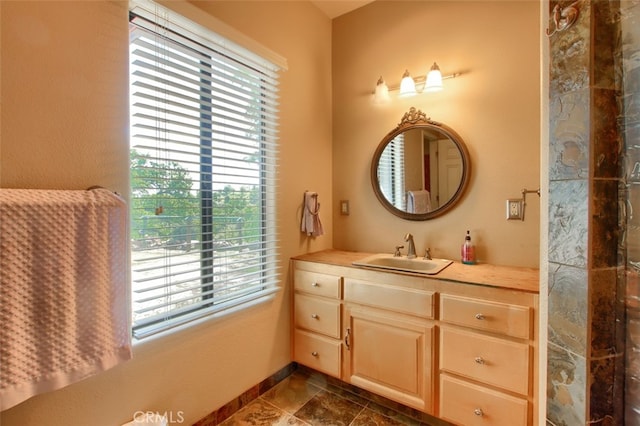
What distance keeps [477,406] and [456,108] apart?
173cm

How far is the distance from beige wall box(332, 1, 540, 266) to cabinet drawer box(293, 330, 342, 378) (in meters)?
0.77

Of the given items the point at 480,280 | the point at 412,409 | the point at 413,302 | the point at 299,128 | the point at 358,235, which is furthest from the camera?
the point at 358,235

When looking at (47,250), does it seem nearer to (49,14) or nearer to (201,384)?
(49,14)

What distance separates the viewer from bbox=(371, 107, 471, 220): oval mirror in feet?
6.55

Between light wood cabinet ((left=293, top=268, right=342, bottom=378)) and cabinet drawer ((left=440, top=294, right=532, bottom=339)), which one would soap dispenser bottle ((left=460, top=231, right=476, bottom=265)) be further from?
light wood cabinet ((left=293, top=268, right=342, bottom=378))

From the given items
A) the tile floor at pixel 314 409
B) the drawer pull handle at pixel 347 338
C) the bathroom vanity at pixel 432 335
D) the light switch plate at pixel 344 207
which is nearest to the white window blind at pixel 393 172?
the light switch plate at pixel 344 207

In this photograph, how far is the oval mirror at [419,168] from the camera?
200 cm

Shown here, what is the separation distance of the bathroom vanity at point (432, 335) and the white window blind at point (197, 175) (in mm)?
453

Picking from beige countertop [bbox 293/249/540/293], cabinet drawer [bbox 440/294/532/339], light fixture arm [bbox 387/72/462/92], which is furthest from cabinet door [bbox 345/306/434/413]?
light fixture arm [bbox 387/72/462/92]

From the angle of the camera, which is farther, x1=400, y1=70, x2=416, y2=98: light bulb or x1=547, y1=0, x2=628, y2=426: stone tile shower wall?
x1=400, y1=70, x2=416, y2=98: light bulb

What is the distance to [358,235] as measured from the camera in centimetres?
242

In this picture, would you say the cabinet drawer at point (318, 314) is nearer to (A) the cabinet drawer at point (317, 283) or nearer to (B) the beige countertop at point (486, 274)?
(A) the cabinet drawer at point (317, 283)

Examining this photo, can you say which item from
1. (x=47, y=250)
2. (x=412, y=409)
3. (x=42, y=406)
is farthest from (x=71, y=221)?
(x=412, y=409)

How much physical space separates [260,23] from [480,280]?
1972 millimetres
